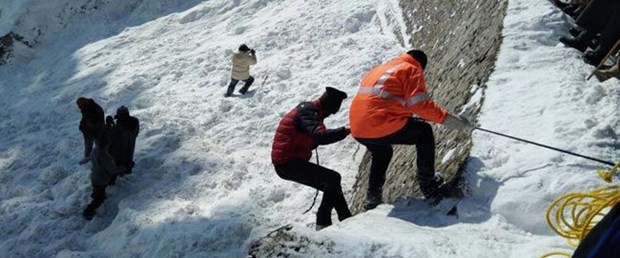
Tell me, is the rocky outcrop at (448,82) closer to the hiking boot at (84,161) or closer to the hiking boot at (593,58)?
the hiking boot at (593,58)

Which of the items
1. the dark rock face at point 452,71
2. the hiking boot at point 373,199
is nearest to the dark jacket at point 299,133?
the hiking boot at point 373,199

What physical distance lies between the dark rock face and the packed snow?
22 cm

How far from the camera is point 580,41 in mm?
7812

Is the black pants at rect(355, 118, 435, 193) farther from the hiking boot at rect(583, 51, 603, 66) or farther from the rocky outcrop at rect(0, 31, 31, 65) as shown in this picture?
the rocky outcrop at rect(0, 31, 31, 65)

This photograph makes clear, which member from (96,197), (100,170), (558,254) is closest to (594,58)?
(558,254)

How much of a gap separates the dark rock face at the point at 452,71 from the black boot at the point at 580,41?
3.05 ft

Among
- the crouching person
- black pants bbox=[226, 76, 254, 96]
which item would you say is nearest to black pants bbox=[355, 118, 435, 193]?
the crouching person

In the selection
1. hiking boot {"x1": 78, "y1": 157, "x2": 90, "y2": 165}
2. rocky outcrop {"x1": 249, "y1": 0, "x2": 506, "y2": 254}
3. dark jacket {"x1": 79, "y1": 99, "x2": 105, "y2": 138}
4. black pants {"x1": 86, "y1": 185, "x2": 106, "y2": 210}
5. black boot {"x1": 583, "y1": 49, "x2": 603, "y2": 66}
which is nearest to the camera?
rocky outcrop {"x1": 249, "y1": 0, "x2": 506, "y2": 254}

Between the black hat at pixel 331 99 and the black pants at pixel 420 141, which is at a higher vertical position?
the black hat at pixel 331 99

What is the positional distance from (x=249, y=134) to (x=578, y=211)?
7355 millimetres

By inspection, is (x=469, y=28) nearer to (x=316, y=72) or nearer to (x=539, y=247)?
(x=316, y=72)

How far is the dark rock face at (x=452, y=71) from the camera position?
6839 mm

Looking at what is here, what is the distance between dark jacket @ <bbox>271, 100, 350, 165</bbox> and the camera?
630 cm

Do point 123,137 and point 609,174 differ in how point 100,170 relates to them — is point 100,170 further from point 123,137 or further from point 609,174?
point 609,174
